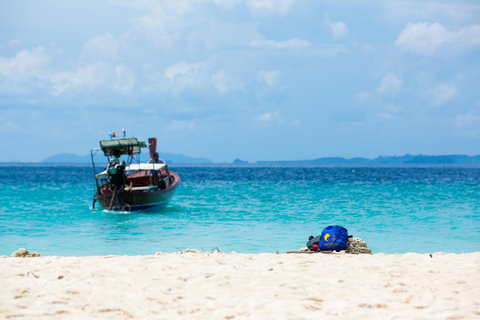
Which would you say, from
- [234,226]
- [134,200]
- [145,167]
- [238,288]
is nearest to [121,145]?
[145,167]

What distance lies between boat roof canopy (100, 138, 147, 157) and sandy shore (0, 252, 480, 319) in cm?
1252

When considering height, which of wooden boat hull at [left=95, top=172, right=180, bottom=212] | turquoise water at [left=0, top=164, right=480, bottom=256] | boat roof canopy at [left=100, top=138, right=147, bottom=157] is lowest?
turquoise water at [left=0, top=164, right=480, bottom=256]

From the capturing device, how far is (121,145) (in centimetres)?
2083

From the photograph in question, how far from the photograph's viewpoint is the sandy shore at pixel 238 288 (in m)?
5.20

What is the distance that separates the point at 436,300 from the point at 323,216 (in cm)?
1474

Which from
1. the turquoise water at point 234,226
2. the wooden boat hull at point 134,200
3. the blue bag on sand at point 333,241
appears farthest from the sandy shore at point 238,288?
the wooden boat hull at point 134,200

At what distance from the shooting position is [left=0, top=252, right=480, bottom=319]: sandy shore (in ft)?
17.1

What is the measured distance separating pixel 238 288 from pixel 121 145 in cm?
1574

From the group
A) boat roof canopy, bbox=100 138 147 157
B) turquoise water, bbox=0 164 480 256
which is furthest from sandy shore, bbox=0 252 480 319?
boat roof canopy, bbox=100 138 147 157

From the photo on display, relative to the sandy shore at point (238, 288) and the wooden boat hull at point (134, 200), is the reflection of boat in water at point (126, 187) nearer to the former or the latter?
the wooden boat hull at point (134, 200)


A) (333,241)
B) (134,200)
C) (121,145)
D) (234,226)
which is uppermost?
(121,145)

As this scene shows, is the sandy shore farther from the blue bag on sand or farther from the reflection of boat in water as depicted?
the reflection of boat in water

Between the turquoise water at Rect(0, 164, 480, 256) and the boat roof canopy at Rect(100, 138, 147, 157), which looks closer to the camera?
the turquoise water at Rect(0, 164, 480, 256)

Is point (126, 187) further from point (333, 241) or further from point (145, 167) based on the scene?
point (333, 241)
